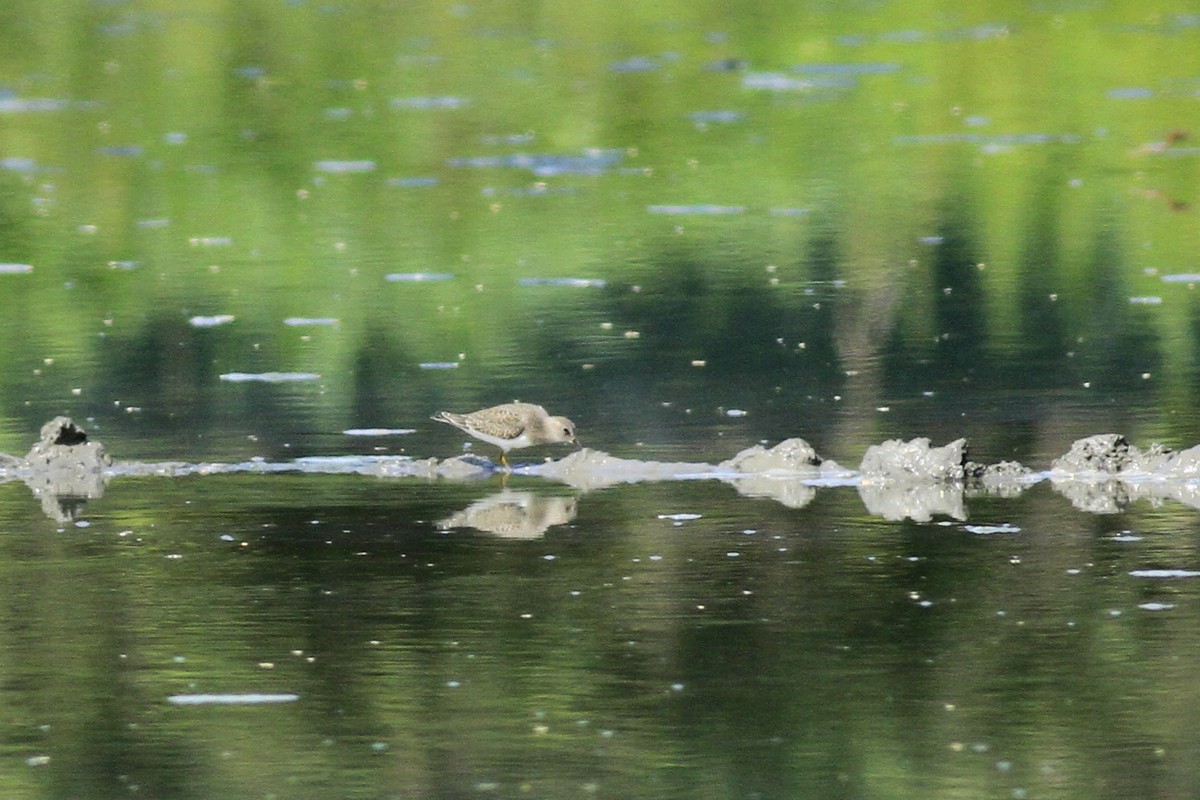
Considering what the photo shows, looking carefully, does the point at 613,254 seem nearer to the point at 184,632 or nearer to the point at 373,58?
the point at 184,632

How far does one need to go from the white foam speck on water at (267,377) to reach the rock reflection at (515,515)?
3050 millimetres

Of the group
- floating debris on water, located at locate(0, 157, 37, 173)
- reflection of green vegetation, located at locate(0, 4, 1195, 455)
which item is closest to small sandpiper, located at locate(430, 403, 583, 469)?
reflection of green vegetation, located at locate(0, 4, 1195, 455)

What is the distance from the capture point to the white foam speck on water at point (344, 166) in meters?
23.4

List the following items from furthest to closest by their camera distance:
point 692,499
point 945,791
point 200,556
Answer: point 692,499 < point 200,556 < point 945,791

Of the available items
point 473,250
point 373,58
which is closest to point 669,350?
point 473,250

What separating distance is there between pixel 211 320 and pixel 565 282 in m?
2.41

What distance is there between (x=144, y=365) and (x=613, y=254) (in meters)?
4.40

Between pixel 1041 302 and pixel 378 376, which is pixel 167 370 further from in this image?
pixel 1041 302

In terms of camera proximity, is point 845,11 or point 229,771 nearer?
point 229,771

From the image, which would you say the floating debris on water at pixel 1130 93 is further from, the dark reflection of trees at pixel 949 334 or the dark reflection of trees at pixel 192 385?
the dark reflection of trees at pixel 192 385

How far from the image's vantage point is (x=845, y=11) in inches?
1379

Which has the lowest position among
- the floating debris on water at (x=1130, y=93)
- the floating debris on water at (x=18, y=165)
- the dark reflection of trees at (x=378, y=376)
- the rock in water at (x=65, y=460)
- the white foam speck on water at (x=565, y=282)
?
the rock in water at (x=65, y=460)

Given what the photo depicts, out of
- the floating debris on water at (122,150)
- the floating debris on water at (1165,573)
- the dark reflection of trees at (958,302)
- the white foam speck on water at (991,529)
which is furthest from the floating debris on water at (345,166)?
the floating debris on water at (1165,573)

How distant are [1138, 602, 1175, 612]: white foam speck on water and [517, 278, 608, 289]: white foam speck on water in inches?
328
